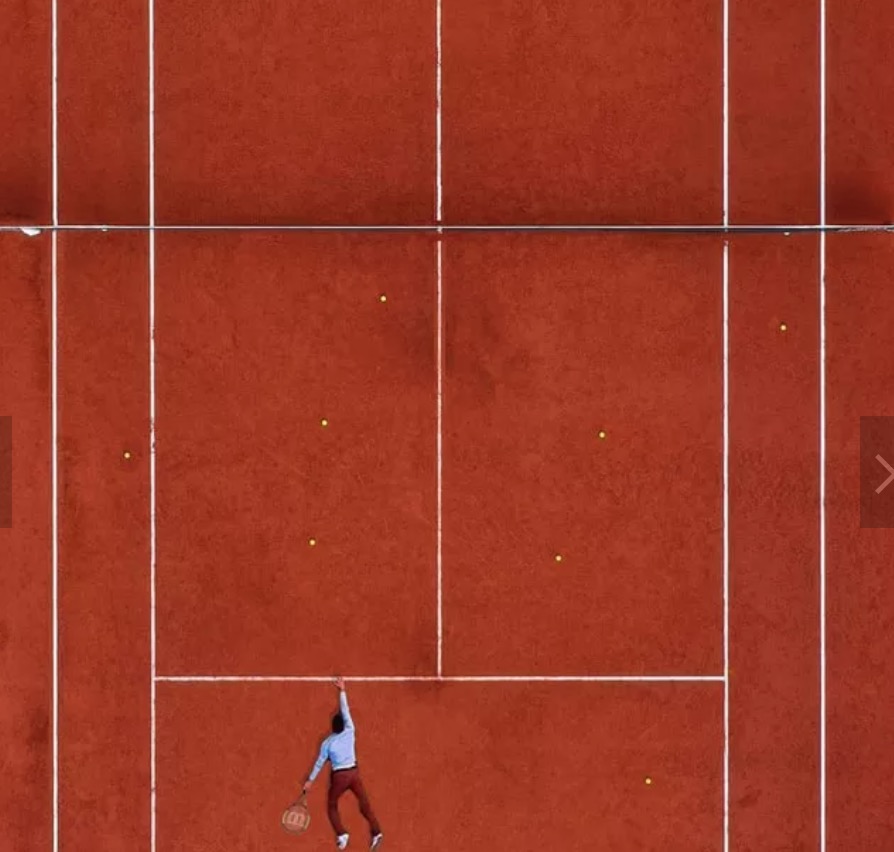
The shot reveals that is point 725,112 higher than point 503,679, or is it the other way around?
point 725,112

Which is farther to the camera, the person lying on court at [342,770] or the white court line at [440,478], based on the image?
the white court line at [440,478]

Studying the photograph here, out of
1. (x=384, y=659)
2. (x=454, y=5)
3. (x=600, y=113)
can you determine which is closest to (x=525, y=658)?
(x=384, y=659)

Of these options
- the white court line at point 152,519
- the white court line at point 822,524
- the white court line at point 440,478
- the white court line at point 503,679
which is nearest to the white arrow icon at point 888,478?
the white court line at point 822,524

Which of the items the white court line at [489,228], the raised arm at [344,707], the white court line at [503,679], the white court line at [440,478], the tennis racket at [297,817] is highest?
the white court line at [489,228]

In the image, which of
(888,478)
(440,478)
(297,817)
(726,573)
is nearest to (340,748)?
(297,817)

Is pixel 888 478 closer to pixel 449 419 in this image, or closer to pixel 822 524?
pixel 822 524

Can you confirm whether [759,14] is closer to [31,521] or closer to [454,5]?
[454,5]

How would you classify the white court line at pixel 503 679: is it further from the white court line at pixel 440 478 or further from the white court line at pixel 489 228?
the white court line at pixel 489 228

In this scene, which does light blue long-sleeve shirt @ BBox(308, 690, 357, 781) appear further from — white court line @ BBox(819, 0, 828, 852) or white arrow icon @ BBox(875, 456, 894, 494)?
white arrow icon @ BBox(875, 456, 894, 494)
